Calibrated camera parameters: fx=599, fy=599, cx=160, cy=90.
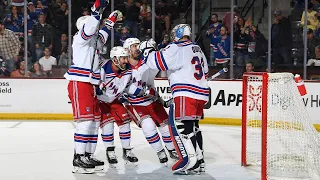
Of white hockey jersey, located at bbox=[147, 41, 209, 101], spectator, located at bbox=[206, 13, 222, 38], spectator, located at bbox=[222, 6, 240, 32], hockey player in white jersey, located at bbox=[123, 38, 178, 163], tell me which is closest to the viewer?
white hockey jersey, located at bbox=[147, 41, 209, 101]

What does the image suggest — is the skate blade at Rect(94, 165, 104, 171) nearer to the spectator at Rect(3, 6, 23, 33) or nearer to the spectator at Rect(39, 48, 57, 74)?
the spectator at Rect(39, 48, 57, 74)

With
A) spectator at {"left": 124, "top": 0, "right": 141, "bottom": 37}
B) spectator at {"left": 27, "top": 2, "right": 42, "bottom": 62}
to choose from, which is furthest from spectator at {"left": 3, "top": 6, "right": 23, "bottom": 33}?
spectator at {"left": 124, "top": 0, "right": 141, "bottom": 37}

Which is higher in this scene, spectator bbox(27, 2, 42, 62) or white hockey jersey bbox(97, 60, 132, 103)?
spectator bbox(27, 2, 42, 62)

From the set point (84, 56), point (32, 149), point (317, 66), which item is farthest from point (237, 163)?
point (317, 66)

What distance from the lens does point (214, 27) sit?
9.50 m

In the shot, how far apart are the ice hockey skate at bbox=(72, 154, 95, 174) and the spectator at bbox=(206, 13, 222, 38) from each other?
508 cm

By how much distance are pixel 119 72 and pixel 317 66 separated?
4.73 meters

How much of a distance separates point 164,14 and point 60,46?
174 cm

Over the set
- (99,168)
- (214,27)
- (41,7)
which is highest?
(41,7)

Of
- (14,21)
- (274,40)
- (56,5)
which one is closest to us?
(274,40)

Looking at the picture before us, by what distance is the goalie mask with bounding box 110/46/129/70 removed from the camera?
496 centimetres

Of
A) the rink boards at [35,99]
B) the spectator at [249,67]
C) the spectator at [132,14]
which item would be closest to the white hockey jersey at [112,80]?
the rink boards at [35,99]

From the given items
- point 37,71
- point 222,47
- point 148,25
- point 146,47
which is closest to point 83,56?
point 146,47

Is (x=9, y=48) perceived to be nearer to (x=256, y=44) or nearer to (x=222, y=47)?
(x=222, y=47)
